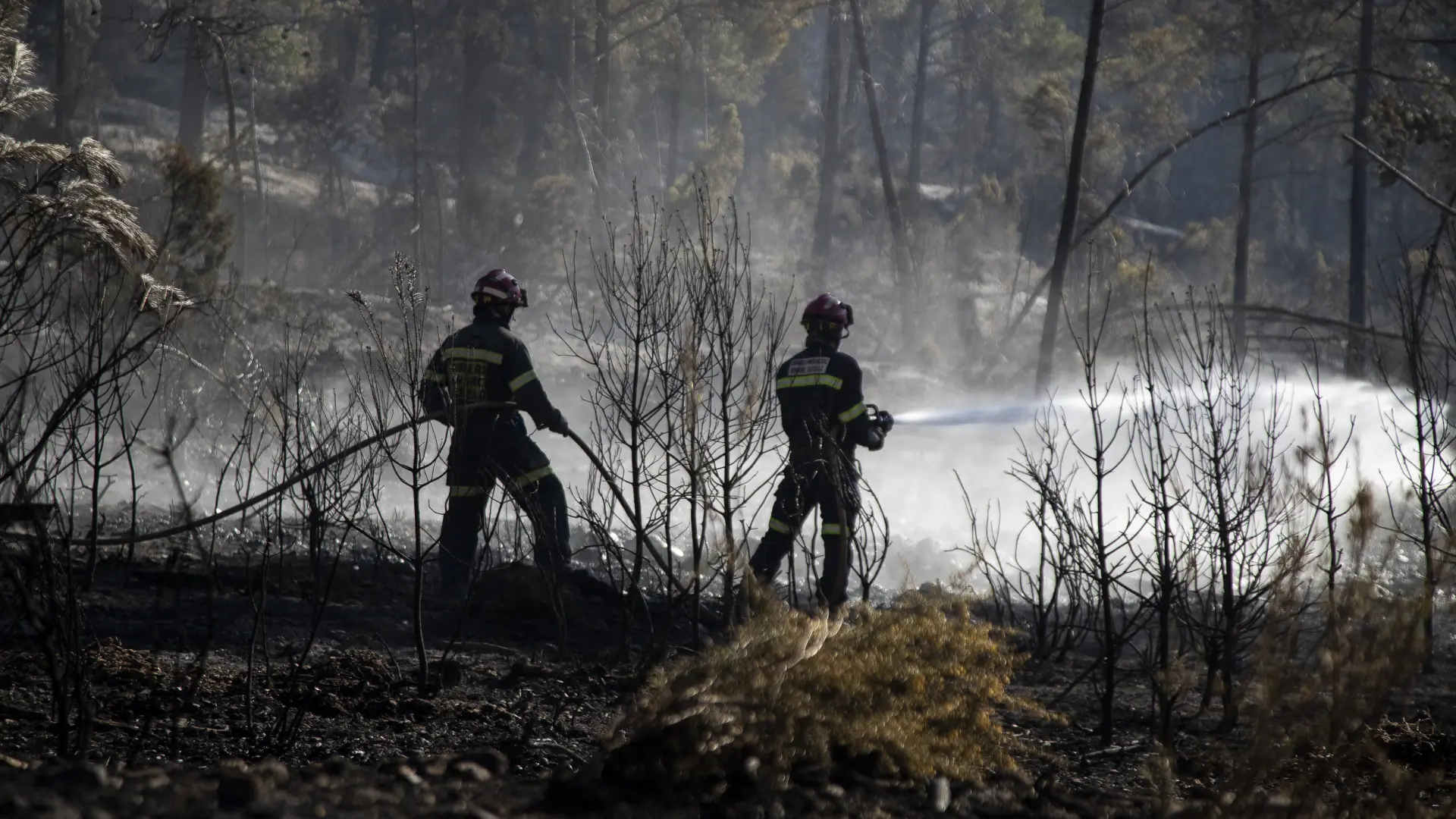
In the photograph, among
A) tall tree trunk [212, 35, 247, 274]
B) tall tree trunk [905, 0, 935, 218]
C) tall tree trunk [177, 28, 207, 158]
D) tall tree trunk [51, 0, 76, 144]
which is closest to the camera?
tall tree trunk [51, 0, 76, 144]

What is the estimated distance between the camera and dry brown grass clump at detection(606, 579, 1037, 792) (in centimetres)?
358

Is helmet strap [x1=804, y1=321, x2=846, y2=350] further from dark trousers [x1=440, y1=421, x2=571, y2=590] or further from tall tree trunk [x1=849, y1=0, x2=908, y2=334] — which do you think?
tall tree trunk [x1=849, y1=0, x2=908, y2=334]

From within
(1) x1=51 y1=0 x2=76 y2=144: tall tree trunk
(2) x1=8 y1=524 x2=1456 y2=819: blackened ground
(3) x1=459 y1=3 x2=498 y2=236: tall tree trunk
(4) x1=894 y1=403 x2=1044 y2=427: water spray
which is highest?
(3) x1=459 y1=3 x2=498 y2=236: tall tree trunk

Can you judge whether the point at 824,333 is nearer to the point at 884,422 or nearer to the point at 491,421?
the point at 884,422

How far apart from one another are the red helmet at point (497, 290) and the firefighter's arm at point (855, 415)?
200 cm

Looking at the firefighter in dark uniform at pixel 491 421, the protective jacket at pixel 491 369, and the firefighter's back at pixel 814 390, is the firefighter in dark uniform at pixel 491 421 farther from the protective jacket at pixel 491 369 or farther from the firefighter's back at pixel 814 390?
the firefighter's back at pixel 814 390

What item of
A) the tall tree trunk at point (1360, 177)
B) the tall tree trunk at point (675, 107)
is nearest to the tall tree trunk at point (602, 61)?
the tall tree trunk at point (675, 107)

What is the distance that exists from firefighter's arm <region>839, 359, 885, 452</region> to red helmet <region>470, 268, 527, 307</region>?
6.57 ft

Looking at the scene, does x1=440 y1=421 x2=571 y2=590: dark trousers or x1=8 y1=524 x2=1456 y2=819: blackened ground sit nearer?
x1=8 y1=524 x2=1456 y2=819: blackened ground

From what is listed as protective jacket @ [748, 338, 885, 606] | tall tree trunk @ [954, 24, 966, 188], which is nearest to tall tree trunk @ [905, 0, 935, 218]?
tall tree trunk @ [954, 24, 966, 188]

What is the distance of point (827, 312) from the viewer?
321 inches

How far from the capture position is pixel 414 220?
27.6 metres

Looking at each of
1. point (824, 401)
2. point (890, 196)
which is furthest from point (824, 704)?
point (890, 196)

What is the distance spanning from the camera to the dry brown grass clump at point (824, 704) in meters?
3.58
